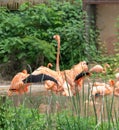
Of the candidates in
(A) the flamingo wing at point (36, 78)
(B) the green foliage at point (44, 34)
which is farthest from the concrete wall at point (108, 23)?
(A) the flamingo wing at point (36, 78)

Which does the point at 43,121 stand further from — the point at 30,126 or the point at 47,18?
the point at 47,18

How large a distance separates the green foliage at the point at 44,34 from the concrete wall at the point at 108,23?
29 centimetres

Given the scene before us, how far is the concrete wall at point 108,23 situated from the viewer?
40.1 feet

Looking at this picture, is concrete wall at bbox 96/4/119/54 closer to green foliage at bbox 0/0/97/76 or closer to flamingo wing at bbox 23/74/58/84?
green foliage at bbox 0/0/97/76

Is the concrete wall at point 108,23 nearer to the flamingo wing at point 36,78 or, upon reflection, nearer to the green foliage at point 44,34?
the green foliage at point 44,34

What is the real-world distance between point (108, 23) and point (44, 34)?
1.42 metres

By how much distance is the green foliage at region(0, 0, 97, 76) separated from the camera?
36.5ft

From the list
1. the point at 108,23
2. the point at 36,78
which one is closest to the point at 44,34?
the point at 108,23

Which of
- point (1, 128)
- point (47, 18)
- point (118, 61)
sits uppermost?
point (47, 18)

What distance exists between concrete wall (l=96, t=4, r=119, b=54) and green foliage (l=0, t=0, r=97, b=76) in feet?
0.94

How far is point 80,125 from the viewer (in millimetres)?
4215

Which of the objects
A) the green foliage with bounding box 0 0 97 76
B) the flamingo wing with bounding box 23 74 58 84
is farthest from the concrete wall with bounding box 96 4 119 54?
the flamingo wing with bounding box 23 74 58 84

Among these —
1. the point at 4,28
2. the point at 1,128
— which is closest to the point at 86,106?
the point at 1,128

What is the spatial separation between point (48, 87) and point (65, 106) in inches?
104
